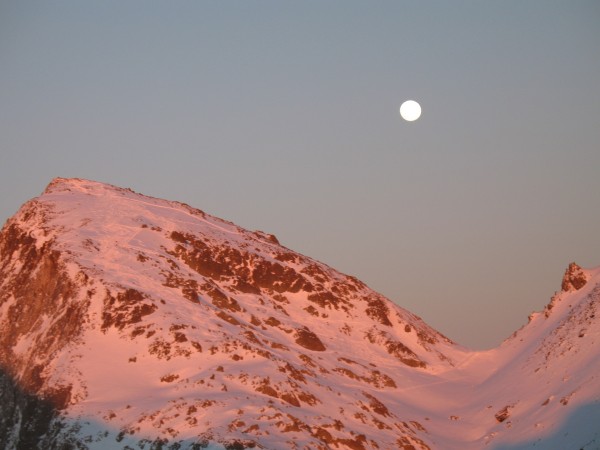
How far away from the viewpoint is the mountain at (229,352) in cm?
6744

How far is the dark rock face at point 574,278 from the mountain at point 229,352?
22 centimetres

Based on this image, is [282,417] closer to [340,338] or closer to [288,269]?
[340,338]

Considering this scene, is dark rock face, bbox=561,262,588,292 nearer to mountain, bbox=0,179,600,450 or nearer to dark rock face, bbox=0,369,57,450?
mountain, bbox=0,179,600,450

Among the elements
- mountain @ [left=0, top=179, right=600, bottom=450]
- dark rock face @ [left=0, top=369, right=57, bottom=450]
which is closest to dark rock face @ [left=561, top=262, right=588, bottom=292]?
mountain @ [left=0, top=179, right=600, bottom=450]

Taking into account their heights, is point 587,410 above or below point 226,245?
below

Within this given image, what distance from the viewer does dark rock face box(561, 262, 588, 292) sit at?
10625 centimetres

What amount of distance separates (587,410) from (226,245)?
49295mm

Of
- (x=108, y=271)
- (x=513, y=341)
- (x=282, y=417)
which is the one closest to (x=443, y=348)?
(x=513, y=341)

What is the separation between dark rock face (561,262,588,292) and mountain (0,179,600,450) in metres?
0.22

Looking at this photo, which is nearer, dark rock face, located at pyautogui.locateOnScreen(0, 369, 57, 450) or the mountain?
the mountain

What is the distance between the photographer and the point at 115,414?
67.4m

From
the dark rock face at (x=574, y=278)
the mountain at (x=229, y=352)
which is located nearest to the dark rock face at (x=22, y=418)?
the mountain at (x=229, y=352)

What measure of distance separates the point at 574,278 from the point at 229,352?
1892 inches

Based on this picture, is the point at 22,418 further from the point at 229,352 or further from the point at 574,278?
the point at 574,278
